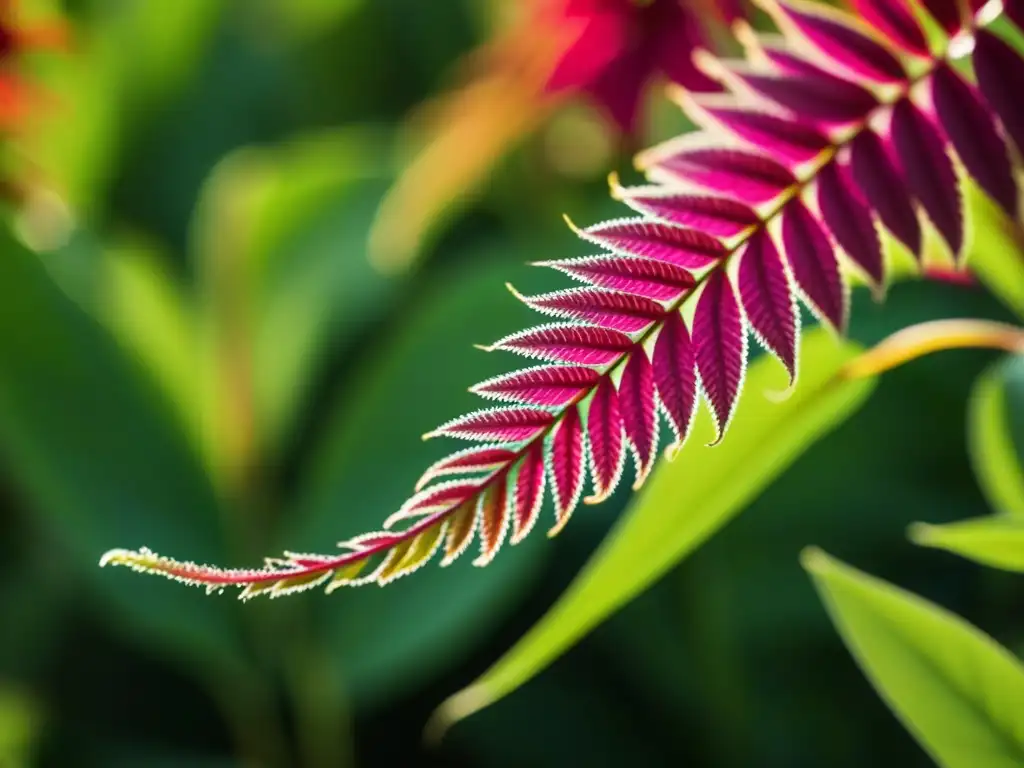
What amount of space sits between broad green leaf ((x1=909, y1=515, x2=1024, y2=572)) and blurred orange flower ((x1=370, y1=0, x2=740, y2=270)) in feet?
0.72

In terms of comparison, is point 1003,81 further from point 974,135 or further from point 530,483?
point 530,483

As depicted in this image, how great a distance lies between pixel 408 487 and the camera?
720 millimetres

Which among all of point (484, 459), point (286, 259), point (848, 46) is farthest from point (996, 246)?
point (286, 259)

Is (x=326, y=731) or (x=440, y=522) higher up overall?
(x=326, y=731)

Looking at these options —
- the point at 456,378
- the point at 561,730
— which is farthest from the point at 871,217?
the point at 561,730

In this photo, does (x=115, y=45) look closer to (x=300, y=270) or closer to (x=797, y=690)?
(x=300, y=270)

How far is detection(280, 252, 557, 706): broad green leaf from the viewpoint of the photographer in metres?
0.72

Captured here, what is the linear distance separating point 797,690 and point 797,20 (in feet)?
1.69

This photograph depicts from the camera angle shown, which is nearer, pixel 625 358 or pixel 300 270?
pixel 625 358

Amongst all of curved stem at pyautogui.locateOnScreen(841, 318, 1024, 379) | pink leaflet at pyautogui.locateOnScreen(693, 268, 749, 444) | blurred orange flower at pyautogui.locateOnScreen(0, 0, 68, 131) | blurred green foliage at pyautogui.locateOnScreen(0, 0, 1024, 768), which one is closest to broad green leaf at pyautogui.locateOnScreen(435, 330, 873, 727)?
curved stem at pyautogui.locateOnScreen(841, 318, 1024, 379)

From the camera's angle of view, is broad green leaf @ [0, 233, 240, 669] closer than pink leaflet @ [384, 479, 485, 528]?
No

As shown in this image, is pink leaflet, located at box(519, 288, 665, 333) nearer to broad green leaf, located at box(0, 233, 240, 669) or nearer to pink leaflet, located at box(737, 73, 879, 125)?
pink leaflet, located at box(737, 73, 879, 125)

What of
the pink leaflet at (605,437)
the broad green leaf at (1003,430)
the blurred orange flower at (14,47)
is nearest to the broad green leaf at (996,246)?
the broad green leaf at (1003,430)

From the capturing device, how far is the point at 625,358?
0.90 ft
